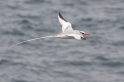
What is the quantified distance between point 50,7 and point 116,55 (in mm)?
9412

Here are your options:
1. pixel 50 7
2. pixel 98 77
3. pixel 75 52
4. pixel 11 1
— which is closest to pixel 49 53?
pixel 75 52

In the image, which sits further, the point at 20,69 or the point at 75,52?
the point at 75,52

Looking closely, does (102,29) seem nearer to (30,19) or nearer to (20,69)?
(30,19)

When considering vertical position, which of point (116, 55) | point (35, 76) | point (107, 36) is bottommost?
point (35, 76)

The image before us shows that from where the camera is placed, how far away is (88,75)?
27.4 meters

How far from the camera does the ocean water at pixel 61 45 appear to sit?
27.2 m

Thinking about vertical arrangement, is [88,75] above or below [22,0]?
below

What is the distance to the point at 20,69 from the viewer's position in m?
27.1

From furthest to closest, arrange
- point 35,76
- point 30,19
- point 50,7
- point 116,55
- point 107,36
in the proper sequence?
point 50,7
point 30,19
point 107,36
point 116,55
point 35,76

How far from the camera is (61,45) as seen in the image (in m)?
30.0

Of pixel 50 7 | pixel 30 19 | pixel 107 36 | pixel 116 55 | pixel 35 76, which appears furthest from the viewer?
pixel 50 7

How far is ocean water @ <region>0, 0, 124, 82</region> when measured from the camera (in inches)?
1072

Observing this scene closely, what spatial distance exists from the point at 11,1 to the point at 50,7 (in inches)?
152

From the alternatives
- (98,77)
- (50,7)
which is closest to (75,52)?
(98,77)
